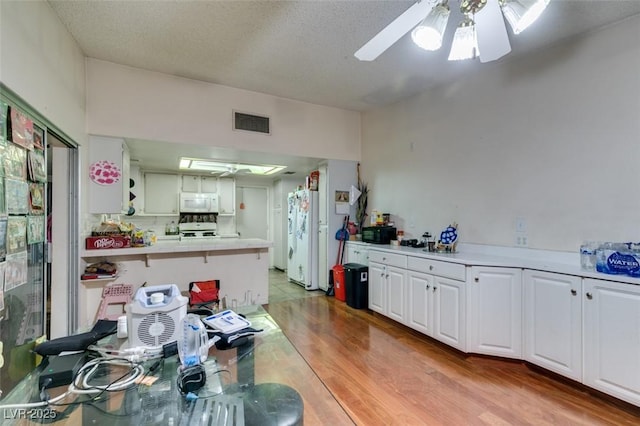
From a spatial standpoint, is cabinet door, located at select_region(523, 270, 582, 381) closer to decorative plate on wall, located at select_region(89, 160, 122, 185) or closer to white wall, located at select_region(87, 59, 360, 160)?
white wall, located at select_region(87, 59, 360, 160)

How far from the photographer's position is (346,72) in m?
3.43

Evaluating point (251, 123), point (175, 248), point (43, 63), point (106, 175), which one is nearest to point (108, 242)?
point (175, 248)

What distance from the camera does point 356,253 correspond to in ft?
14.5

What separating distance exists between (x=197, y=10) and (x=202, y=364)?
2.58 metres

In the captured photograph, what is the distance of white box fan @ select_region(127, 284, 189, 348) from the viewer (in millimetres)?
1306

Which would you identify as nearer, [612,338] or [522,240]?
[612,338]

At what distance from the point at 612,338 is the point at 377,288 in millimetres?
2158

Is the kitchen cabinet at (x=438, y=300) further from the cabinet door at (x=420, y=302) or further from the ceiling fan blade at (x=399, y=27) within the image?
the ceiling fan blade at (x=399, y=27)

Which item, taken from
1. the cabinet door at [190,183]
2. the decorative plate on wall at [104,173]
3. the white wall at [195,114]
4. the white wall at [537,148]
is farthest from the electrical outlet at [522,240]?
the cabinet door at [190,183]

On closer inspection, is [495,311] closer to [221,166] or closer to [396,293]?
[396,293]

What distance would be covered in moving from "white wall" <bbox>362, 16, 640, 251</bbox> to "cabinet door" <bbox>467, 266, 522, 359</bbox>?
567 millimetres

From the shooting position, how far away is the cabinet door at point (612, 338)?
1898 mm

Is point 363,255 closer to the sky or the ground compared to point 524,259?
closer to the ground

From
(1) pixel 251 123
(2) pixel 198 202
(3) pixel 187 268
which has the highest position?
(1) pixel 251 123
